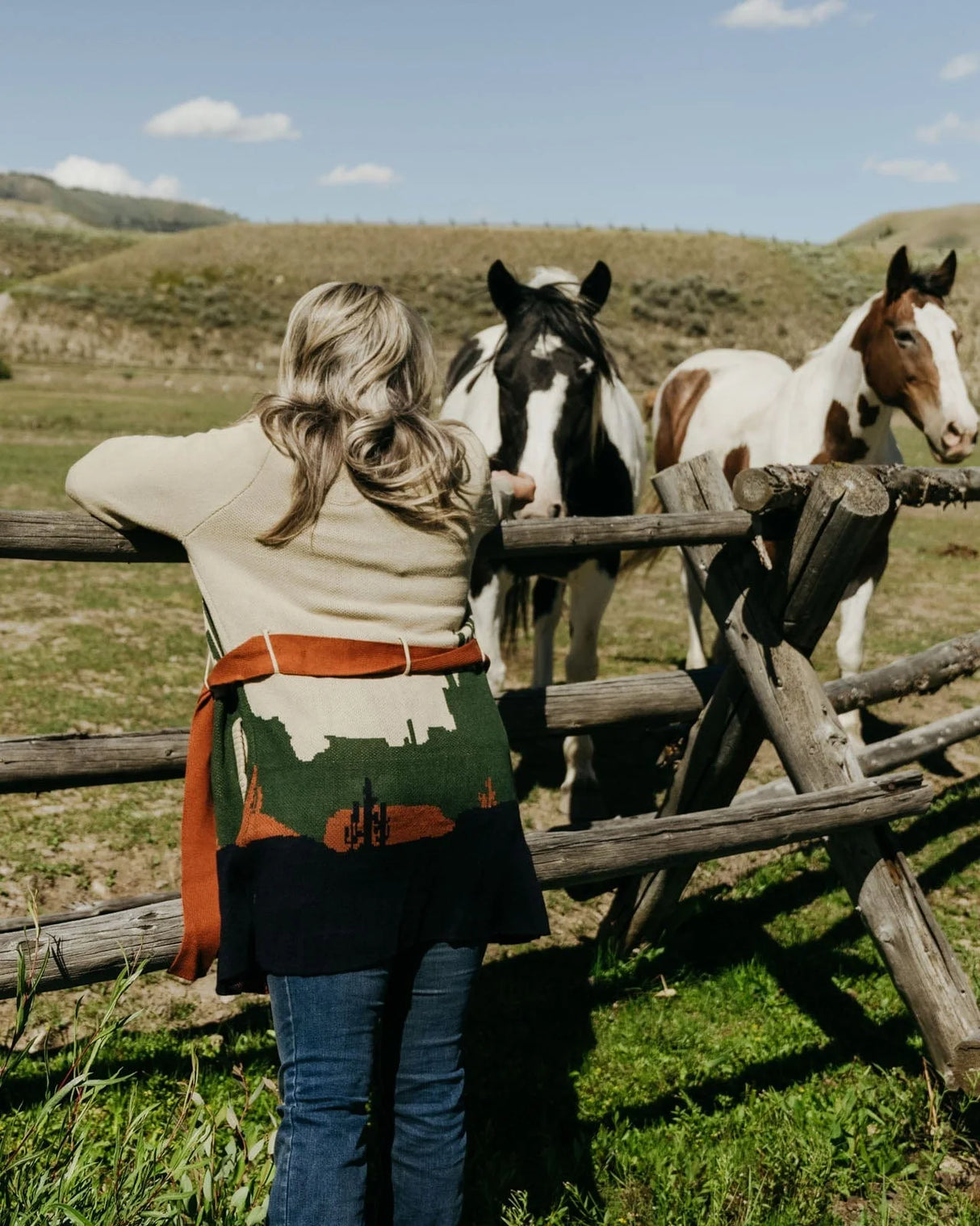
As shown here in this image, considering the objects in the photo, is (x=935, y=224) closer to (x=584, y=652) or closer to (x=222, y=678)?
(x=584, y=652)

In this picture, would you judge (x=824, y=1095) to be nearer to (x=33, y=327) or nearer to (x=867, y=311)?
(x=867, y=311)

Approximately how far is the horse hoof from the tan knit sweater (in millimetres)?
3300

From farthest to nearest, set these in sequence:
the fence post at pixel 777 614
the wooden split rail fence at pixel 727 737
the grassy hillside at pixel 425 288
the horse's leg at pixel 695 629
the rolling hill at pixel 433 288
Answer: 1. the grassy hillside at pixel 425 288
2. the rolling hill at pixel 433 288
3. the horse's leg at pixel 695 629
4. the fence post at pixel 777 614
5. the wooden split rail fence at pixel 727 737

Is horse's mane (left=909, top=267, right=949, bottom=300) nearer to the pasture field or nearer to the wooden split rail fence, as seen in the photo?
the wooden split rail fence

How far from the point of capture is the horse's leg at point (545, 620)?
5.48 m

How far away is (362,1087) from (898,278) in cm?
466

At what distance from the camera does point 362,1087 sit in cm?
174

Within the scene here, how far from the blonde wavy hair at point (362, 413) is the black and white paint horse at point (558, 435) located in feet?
6.78

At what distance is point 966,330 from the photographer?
3098 centimetres

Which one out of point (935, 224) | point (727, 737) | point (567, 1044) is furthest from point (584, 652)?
point (935, 224)

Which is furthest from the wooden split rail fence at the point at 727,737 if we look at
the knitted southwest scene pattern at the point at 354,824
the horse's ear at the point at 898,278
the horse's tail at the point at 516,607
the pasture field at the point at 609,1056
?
the horse's tail at the point at 516,607

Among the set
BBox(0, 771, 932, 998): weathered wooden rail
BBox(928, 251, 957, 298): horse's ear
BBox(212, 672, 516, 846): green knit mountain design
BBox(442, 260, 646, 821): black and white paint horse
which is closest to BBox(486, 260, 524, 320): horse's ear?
BBox(442, 260, 646, 821): black and white paint horse

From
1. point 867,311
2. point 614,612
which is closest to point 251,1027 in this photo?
point 867,311

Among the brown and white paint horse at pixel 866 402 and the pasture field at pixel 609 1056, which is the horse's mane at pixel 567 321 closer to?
the brown and white paint horse at pixel 866 402
